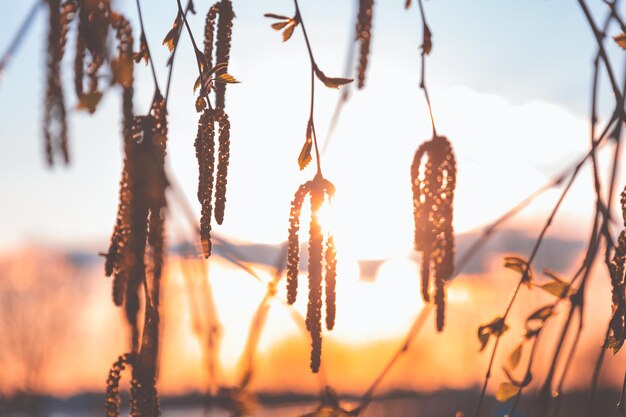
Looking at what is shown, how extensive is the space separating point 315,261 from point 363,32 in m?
0.41

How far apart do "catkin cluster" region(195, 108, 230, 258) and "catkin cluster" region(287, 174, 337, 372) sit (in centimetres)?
12

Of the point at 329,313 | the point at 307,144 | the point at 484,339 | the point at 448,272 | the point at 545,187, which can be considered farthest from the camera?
the point at 484,339

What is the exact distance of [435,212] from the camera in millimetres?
1130

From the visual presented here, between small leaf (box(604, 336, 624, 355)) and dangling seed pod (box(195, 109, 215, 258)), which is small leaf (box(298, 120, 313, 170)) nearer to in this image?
Answer: dangling seed pod (box(195, 109, 215, 258))

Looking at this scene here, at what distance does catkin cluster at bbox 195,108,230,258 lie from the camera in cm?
115

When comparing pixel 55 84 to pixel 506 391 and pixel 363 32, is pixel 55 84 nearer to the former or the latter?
pixel 363 32

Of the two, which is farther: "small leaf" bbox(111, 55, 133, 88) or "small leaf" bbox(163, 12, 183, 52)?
"small leaf" bbox(163, 12, 183, 52)

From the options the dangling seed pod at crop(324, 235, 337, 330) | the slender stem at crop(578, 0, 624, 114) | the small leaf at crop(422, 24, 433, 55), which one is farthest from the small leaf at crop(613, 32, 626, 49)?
the dangling seed pod at crop(324, 235, 337, 330)

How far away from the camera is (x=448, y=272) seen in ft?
3.60

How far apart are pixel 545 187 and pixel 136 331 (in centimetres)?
96

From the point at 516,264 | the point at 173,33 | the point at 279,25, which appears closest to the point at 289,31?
the point at 279,25

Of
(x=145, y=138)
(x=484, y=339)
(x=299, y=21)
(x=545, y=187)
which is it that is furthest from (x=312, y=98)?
(x=484, y=339)

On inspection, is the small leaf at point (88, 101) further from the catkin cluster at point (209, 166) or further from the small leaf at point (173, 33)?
the small leaf at point (173, 33)

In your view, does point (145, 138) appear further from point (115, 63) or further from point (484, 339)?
point (484, 339)
